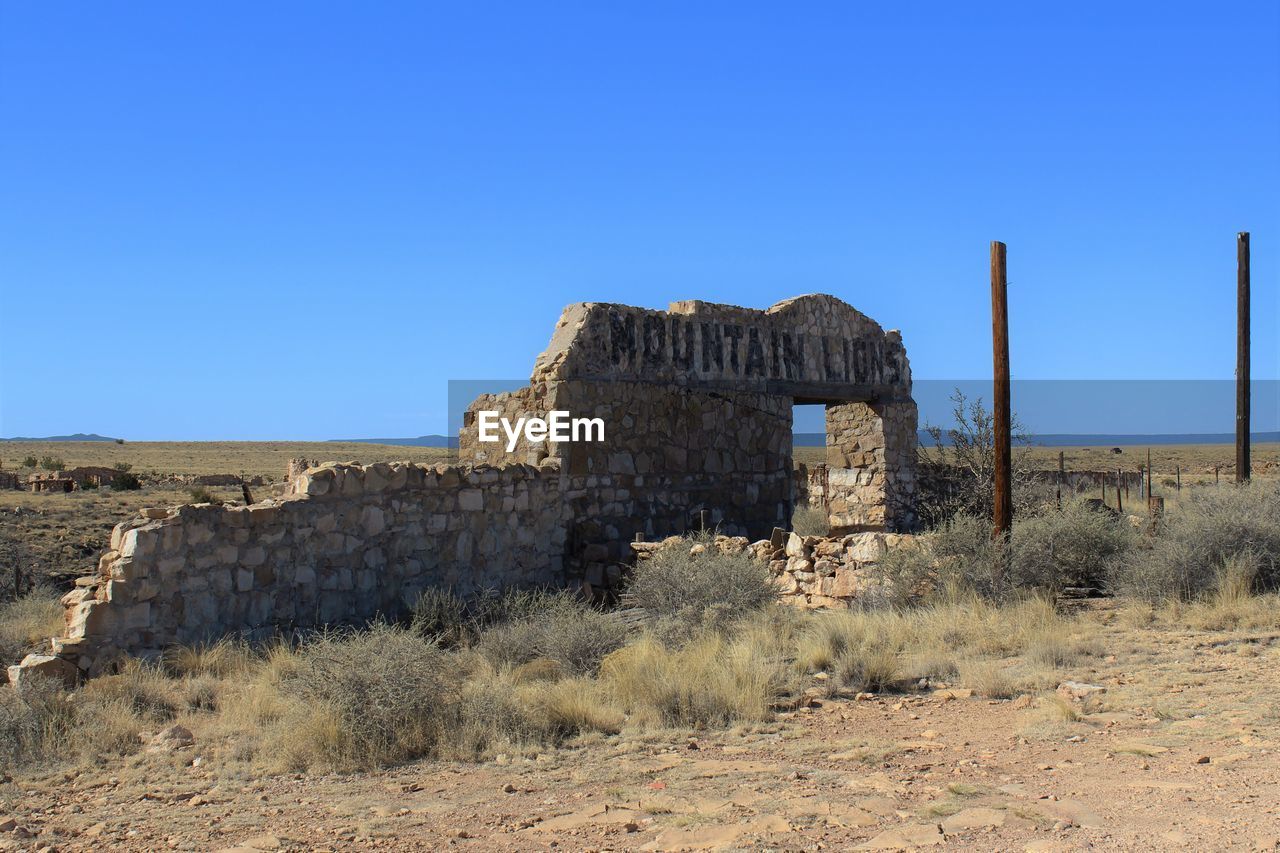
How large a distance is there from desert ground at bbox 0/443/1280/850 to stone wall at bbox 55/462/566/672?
469 millimetres

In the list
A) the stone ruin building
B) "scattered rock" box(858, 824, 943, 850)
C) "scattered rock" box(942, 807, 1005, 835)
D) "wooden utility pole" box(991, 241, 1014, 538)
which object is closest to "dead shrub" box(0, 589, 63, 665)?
the stone ruin building

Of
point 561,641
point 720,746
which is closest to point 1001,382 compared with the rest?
point 561,641

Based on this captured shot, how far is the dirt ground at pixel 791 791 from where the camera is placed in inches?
193

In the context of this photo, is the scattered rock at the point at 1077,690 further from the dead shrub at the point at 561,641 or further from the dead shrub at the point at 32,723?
the dead shrub at the point at 32,723

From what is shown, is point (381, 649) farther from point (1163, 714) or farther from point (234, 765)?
point (1163, 714)

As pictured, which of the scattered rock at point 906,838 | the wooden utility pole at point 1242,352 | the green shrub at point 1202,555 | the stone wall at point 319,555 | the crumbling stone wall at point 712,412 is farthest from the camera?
the wooden utility pole at point 1242,352

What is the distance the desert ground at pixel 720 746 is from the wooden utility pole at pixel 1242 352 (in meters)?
10.6

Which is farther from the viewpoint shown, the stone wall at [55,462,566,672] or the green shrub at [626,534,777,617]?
the green shrub at [626,534,777,617]

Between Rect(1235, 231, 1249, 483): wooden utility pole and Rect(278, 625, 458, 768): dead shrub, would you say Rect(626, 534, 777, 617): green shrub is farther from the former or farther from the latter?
Rect(1235, 231, 1249, 483): wooden utility pole

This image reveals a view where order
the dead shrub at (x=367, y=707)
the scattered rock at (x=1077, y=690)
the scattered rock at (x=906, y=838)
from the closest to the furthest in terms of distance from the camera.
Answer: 1. the scattered rock at (x=906, y=838)
2. the dead shrub at (x=367, y=707)
3. the scattered rock at (x=1077, y=690)

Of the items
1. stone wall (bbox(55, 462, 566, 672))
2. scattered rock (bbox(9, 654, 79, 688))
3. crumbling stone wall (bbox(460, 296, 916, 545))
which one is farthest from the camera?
crumbling stone wall (bbox(460, 296, 916, 545))

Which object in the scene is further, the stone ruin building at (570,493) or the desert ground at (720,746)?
the stone ruin building at (570,493)

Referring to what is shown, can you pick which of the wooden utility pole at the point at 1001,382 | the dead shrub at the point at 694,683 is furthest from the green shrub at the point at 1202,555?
the dead shrub at the point at 694,683

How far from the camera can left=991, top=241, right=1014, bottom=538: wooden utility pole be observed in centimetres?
1209
